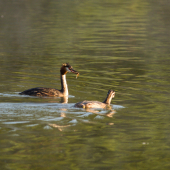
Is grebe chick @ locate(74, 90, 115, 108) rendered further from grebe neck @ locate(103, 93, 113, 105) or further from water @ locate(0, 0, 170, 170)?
water @ locate(0, 0, 170, 170)

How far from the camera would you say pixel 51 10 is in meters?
49.2

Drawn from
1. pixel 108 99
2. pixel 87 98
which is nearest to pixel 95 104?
pixel 108 99

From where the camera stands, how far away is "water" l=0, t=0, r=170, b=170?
820cm

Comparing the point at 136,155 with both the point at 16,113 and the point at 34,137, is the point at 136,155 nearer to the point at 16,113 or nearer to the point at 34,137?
the point at 34,137

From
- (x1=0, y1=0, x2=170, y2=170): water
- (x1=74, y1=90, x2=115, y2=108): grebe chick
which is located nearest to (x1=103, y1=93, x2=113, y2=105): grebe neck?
(x1=74, y1=90, x2=115, y2=108): grebe chick

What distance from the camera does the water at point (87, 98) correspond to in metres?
8.20

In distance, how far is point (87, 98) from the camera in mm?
12555

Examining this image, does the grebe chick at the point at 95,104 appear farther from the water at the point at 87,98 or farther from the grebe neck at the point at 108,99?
the water at the point at 87,98

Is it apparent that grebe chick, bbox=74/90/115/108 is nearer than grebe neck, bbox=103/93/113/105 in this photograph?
Yes

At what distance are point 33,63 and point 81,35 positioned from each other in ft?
35.5

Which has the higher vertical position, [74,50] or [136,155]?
[74,50]

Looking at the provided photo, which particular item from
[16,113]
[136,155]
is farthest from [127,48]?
[136,155]

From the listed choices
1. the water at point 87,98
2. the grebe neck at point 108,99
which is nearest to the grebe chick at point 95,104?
the grebe neck at point 108,99

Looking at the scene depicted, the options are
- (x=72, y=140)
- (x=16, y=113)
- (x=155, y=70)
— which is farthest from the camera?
(x=155, y=70)
